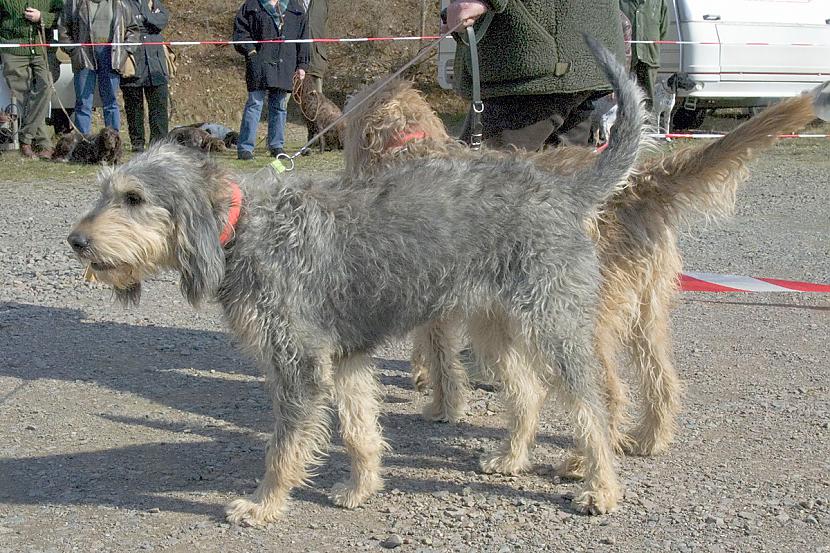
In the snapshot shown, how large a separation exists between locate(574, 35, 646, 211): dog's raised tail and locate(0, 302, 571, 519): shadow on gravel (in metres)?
1.35

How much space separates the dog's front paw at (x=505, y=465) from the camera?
15.2ft

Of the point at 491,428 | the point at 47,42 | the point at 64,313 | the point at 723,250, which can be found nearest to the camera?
the point at 491,428

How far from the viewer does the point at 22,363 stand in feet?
19.5

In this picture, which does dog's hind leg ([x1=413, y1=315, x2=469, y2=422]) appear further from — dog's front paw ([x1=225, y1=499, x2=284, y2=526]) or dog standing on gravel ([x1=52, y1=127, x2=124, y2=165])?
dog standing on gravel ([x1=52, y1=127, x2=124, y2=165])

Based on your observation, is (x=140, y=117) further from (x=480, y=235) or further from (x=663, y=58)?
(x=480, y=235)

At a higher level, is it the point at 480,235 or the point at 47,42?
the point at 47,42

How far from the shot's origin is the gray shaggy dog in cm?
383

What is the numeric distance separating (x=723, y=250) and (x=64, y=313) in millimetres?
5483

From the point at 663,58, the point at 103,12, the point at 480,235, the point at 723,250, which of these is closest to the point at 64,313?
the point at 480,235

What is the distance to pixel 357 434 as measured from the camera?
14.0ft

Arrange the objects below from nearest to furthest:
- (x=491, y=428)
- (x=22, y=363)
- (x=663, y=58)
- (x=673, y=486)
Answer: (x=673, y=486) → (x=491, y=428) → (x=22, y=363) → (x=663, y=58)

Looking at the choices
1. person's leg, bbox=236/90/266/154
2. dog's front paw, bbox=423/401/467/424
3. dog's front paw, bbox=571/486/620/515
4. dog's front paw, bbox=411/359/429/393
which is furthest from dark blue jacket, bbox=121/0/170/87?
dog's front paw, bbox=571/486/620/515

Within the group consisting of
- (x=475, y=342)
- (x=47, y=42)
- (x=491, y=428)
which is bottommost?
(x=491, y=428)

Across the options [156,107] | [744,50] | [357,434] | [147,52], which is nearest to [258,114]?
[156,107]
